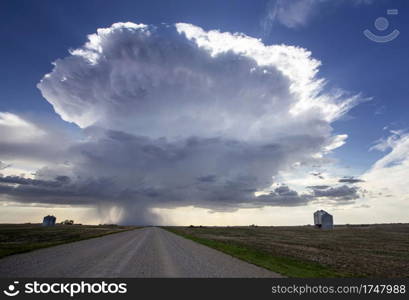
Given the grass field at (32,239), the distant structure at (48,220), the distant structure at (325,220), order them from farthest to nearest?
1. the distant structure at (48,220)
2. the distant structure at (325,220)
3. the grass field at (32,239)

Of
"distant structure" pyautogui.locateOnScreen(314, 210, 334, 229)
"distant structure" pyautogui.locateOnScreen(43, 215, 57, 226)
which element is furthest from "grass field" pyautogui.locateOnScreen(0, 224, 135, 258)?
"distant structure" pyautogui.locateOnScreen(43, 215, 57, 226)

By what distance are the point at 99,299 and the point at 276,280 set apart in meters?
9.26

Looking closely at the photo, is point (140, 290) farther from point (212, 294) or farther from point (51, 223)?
point (51, 223)

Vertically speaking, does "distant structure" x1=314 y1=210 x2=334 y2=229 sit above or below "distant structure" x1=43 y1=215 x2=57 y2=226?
above

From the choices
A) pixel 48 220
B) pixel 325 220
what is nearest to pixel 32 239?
pixel 325 220

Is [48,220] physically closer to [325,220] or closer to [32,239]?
[32,239]

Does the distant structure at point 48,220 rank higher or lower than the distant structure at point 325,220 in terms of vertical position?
lower

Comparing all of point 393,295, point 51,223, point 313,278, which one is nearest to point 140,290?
point 313,278

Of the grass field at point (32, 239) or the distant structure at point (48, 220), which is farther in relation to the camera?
the distant structure at point (48, 220)

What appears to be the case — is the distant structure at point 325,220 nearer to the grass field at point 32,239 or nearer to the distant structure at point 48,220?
the grass field at point 32,239

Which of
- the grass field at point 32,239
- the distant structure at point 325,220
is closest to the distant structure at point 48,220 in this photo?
the grass field at point 32,239

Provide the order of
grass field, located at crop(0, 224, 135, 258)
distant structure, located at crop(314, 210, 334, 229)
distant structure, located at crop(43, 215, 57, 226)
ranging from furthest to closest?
distant structure, located at crop(43, 215, 57, 226), distant structure, located at crop(314, 210, 334, 229), grass field, located at crop(0, 224, 135, 258)

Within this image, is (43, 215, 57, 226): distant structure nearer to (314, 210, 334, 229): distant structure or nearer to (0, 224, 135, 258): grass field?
(0, 224, 135, 258): grass field

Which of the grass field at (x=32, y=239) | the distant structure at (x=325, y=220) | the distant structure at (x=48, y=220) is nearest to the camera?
the grass field at (x=32, y=239)
